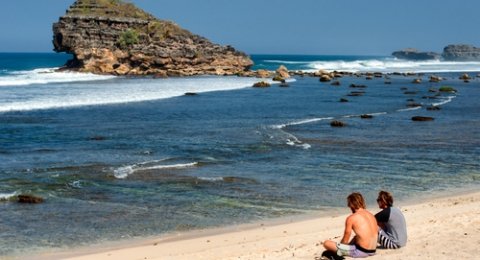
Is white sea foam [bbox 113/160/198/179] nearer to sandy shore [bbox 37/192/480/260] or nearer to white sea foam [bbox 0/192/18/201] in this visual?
white sea foam [bbox 0/192/18/201]

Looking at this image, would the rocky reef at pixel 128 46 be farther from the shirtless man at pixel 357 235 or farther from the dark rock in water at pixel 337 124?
the shirtless man at pixel 357 235

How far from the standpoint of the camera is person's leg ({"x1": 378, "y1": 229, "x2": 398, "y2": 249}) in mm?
10898

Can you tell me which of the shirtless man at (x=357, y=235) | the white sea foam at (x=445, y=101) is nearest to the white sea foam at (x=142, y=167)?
the shirtless man at (x=357, y=235)

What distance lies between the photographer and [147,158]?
22.3 metres

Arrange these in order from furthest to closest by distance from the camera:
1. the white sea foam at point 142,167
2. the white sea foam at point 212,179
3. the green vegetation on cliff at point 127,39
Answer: the green vegetation on cliff at point 127,39 < the white sea foam at point 142,167 < the white sea foam at point 212,179

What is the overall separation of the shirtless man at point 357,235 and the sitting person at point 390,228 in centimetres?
62

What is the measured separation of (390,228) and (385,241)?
25 cm

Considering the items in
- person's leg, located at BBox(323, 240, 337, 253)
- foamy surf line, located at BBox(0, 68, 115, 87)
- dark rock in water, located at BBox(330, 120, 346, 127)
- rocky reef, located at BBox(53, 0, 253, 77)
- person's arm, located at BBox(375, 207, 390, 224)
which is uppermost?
rocky reef, located at BBox(53, 0, 253, 77)

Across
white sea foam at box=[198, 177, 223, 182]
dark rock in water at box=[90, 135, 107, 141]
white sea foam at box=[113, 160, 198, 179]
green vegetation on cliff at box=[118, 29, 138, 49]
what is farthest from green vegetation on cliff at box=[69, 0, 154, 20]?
white sea foam at box=[198, 177, 223, 182]

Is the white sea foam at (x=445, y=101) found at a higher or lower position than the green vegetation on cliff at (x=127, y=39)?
lower

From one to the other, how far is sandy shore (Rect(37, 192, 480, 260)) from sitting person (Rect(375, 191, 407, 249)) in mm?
163

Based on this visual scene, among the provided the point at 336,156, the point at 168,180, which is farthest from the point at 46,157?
the point at 336,156

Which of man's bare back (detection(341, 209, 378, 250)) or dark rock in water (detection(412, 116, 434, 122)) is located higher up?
man's bare back (detection(341, 209, 378, 250))

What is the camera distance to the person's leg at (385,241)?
1090 cm
